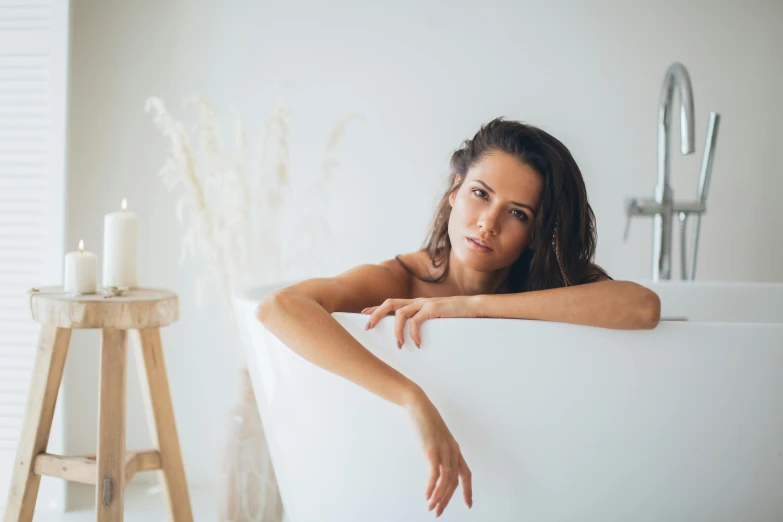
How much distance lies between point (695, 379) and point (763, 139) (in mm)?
1318

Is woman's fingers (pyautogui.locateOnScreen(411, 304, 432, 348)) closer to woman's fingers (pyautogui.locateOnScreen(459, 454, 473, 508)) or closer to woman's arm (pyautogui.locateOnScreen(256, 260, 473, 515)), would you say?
woman's arm (pyautogui.locateOnScreen(256, 260, 473, 515))

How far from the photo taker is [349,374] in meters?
1.14

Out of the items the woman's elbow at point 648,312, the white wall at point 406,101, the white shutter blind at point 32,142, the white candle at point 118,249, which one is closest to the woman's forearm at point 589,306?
the woman's elbow at point 648,312

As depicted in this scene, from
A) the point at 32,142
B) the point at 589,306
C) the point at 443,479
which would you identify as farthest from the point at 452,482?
the point at 32,142

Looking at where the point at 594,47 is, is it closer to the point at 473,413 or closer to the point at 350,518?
the point at 473,413

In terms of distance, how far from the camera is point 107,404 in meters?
1.43

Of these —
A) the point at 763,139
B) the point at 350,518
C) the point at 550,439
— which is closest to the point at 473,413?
the point at 550,439

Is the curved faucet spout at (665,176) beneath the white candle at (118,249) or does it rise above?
above

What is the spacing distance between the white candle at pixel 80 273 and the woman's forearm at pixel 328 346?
0.50 m

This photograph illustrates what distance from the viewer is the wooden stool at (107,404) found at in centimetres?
143

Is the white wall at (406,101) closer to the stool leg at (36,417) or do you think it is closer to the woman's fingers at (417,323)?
the stool leg at (36,417)

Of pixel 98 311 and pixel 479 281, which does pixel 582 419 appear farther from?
pixel 98 311

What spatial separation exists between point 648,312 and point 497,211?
1.09ft

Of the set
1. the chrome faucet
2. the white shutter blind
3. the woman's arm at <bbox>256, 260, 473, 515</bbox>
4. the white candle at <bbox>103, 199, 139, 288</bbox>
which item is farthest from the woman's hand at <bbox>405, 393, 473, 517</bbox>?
the white shutter blind
